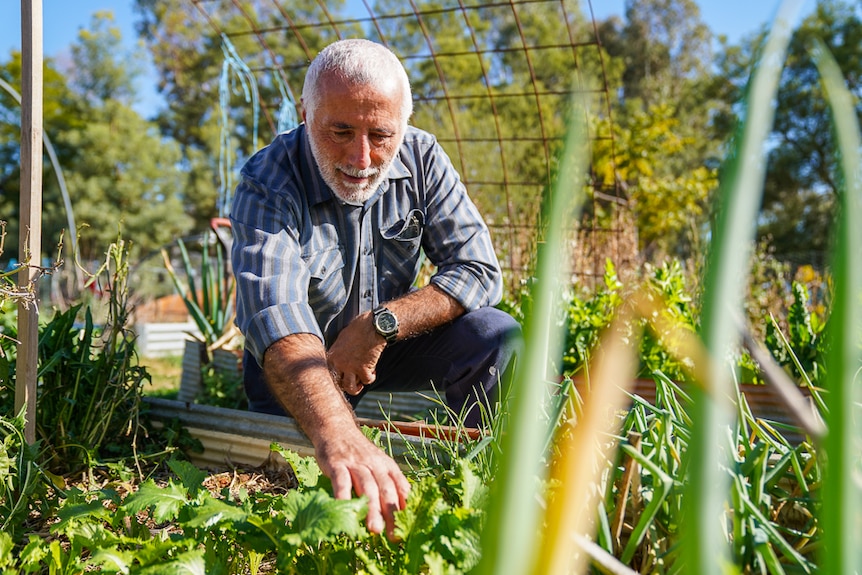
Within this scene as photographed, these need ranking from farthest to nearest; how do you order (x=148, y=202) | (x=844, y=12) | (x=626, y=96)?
(x=626, y=96)
(x=148, y=202)
(x=844, y=12)

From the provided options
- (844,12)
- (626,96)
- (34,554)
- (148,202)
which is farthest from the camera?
(626,96)

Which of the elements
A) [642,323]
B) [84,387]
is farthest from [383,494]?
[642,323]

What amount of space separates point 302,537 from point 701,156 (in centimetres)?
2627

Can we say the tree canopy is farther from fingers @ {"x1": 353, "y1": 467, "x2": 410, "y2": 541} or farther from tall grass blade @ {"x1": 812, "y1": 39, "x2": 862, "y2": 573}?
tall grass blade @ {"x1": 812, "y1": 39, "x2": 862, "y2": 573}

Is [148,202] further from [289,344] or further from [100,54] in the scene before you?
[289,344]

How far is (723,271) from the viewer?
426 mm

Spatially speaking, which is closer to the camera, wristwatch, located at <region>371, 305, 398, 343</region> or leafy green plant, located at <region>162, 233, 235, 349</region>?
wristwatch, located at <region>371, 305, 398, 343</region>

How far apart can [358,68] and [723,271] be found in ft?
5.91

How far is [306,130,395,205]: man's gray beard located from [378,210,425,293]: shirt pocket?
7.7 inches

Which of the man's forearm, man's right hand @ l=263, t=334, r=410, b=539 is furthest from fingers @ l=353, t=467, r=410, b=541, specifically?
the man's forearm

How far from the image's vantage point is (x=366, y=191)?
235cm

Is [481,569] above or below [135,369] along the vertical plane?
above

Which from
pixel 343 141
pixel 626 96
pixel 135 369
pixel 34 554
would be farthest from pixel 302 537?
pixel 626 96

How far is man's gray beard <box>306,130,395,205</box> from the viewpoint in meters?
2.25
